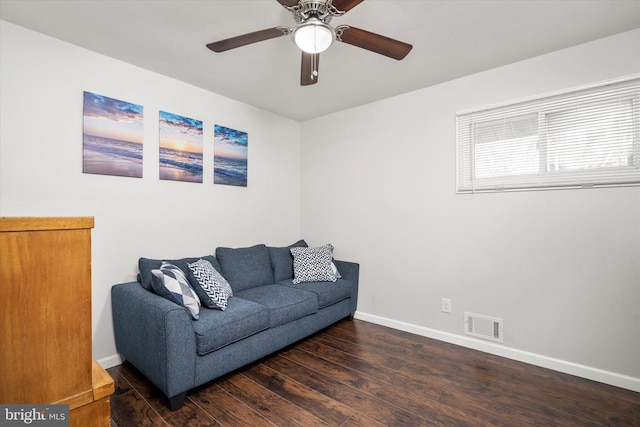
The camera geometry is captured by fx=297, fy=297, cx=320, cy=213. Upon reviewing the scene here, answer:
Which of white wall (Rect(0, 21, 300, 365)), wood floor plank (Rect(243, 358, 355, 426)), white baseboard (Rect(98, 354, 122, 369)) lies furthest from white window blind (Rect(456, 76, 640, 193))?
white baseboard (Rect(98, 354, 122, 369))

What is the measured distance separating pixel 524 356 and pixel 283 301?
6.97ft

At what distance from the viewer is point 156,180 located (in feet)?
9.05

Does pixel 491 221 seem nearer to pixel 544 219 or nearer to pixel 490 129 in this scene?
pixel 544 219

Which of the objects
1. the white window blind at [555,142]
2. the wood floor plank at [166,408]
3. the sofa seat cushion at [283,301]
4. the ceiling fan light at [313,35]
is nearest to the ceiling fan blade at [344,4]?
the ceiling fan light at [313,35]

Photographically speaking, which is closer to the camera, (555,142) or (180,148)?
(555,142)

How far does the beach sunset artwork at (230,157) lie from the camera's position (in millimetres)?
3258

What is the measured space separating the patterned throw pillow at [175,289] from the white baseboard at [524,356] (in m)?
2.11

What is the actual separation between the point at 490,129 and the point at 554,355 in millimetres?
1996

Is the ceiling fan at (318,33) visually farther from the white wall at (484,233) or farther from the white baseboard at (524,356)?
the white baseboard at (524,356)

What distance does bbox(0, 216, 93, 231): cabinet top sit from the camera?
626 mm

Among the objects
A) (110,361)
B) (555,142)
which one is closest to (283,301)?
(110,361)

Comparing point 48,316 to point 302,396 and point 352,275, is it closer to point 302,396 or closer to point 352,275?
point 302,396

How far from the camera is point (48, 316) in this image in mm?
679

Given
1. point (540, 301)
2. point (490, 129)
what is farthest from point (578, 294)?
point (490, 129)
